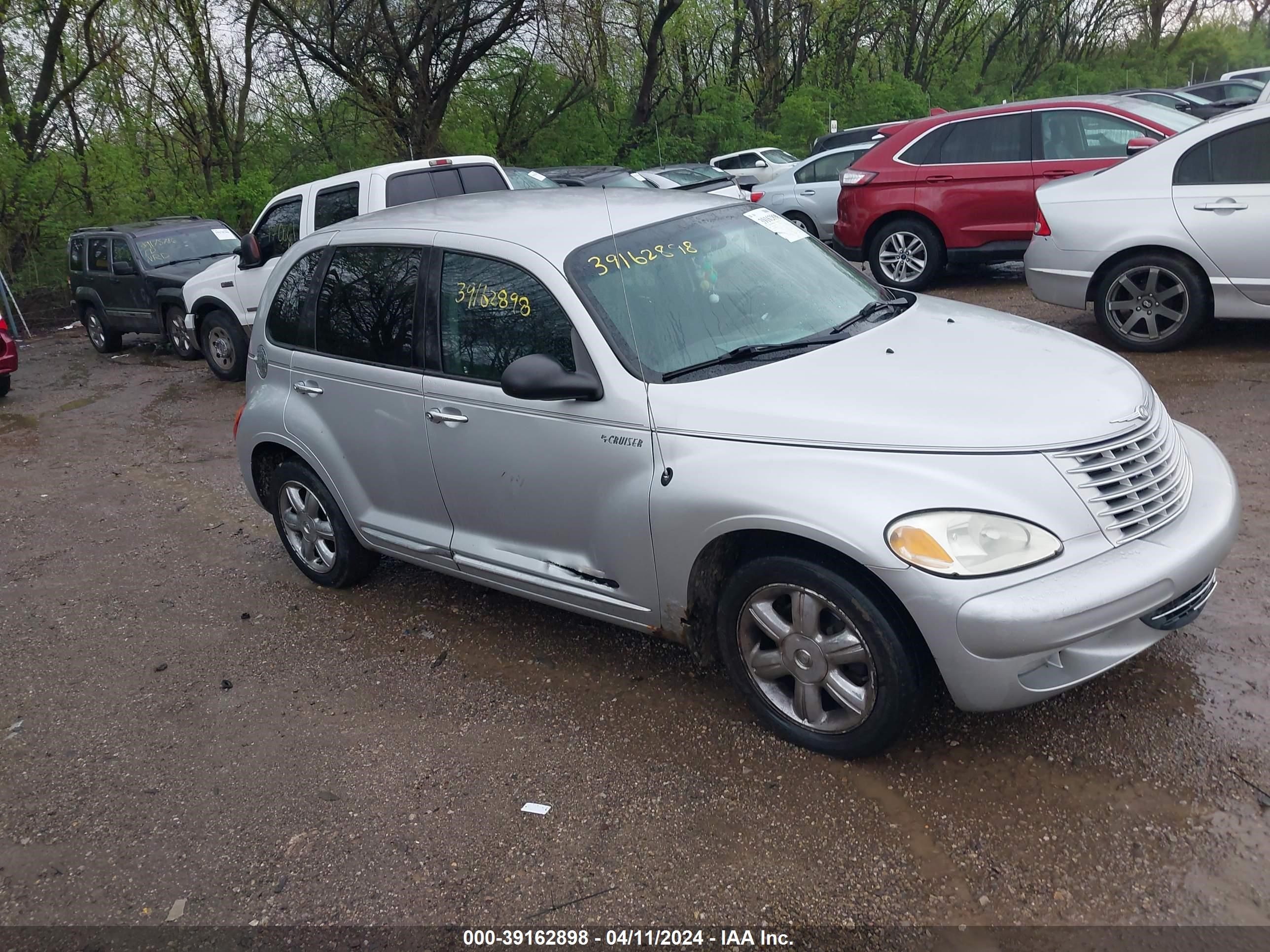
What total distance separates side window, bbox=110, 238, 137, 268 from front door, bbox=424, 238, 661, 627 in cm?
1042

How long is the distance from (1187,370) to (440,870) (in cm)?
607

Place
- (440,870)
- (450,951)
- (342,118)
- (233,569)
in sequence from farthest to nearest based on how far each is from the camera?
(342,118) → (233,569) → (440,870) → (450,951)

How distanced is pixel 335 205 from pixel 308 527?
4.96m

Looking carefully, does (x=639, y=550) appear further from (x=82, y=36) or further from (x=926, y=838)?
(x=82, y=36)

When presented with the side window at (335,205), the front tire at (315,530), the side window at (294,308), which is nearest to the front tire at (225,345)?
the side window at (335,205)

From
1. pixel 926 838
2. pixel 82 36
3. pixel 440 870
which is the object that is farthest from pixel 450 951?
pixel 82 36

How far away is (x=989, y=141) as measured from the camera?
1020 centimetres

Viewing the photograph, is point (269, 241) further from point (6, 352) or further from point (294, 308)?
point (294, 308)

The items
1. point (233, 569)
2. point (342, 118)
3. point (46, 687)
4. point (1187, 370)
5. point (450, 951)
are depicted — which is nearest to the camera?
point (450, 951)

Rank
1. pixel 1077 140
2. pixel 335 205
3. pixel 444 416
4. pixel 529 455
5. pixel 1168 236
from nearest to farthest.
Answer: pixel 529 455 → pixel 444 416 → pixel 1168 236 → pixel 335 205 → pixel 1077 140

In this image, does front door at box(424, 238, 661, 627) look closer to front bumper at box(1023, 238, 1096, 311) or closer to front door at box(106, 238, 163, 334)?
front bumper at box(1023, 238, 1096, 311)

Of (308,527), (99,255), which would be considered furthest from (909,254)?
(99,255)

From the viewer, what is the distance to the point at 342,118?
23641 mm

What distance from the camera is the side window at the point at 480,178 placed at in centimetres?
966
